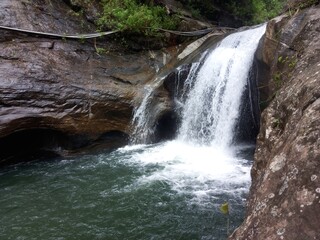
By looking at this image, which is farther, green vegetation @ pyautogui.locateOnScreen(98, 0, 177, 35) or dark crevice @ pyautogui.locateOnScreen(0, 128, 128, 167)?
green vegetation @ pyautogui.locateOnScreen(98, 0, 177, 35)

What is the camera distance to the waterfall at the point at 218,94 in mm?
8719

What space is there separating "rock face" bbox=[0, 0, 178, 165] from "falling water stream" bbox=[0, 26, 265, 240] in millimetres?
597

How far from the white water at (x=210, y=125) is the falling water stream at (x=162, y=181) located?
0.03 metres

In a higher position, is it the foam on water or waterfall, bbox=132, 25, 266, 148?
waterfall, bbox=132, 25, 266, 148

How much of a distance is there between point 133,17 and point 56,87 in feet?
12.6

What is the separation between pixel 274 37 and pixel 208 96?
289cm

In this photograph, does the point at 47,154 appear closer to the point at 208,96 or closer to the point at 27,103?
the point at 27,103

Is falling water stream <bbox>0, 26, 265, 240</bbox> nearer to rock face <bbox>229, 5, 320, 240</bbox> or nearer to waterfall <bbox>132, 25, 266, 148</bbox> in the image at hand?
waterfall <bbox>132, 25, 266, 148</bbox>

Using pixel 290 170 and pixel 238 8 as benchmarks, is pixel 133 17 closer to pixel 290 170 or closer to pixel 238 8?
pixel 238 8

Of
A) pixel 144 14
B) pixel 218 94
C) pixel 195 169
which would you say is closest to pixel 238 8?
pixel 144 14

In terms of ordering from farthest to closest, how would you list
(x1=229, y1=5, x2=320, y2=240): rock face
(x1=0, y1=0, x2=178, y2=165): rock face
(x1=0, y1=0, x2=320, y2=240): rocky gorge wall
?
(x1=0, y1=0, x2=178, y2=165): rock face < (x1=0, y1=0, x2=320, y2=240): rocky gorge wall < (x1=229, y1=5, x2=320, y2=240): rock face

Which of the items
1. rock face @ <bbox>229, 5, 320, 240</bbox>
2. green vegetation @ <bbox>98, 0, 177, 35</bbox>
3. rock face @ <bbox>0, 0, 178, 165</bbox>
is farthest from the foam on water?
green vegetation @ <bbox>98, 0, 177, 35</bbox>

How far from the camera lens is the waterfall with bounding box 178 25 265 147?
872 centimetres

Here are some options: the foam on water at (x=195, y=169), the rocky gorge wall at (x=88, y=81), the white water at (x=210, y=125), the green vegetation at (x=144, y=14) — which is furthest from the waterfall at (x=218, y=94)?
the green vegetation at (x=144, y=14)
